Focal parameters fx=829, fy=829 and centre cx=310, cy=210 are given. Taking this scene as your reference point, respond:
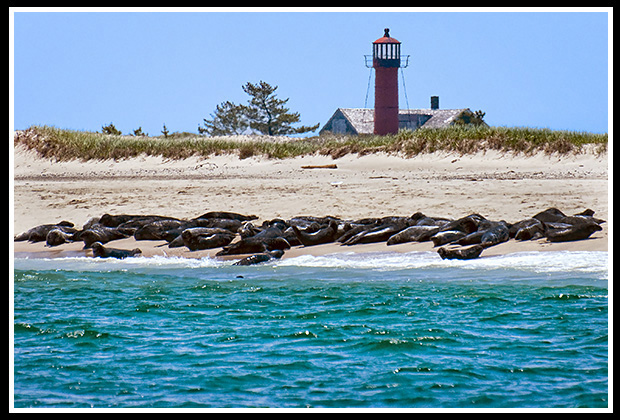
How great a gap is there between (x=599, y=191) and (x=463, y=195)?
262 centimetres

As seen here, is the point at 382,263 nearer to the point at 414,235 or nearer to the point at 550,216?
the point at 414,235

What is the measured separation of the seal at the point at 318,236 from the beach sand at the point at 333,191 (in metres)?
0.20

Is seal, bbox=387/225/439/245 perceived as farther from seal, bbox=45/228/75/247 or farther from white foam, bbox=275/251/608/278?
seal, bbox=45/228/75/247

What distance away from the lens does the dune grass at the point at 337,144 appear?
21.9m

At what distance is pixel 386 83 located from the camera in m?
45.4

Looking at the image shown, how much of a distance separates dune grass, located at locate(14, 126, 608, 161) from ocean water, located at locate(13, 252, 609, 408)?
36.0 feet

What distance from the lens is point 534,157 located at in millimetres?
21312

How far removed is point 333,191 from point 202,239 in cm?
498

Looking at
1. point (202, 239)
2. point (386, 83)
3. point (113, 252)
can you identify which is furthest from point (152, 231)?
point (386, 83)

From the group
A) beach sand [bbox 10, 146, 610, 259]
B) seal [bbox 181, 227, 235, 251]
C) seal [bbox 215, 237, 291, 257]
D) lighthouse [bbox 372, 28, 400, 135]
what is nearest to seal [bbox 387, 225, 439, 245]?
beach sand [bbox 10, 146, 610, 259]

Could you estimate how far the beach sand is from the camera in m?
14.5

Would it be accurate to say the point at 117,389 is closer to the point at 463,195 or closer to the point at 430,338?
the point at 430,338
